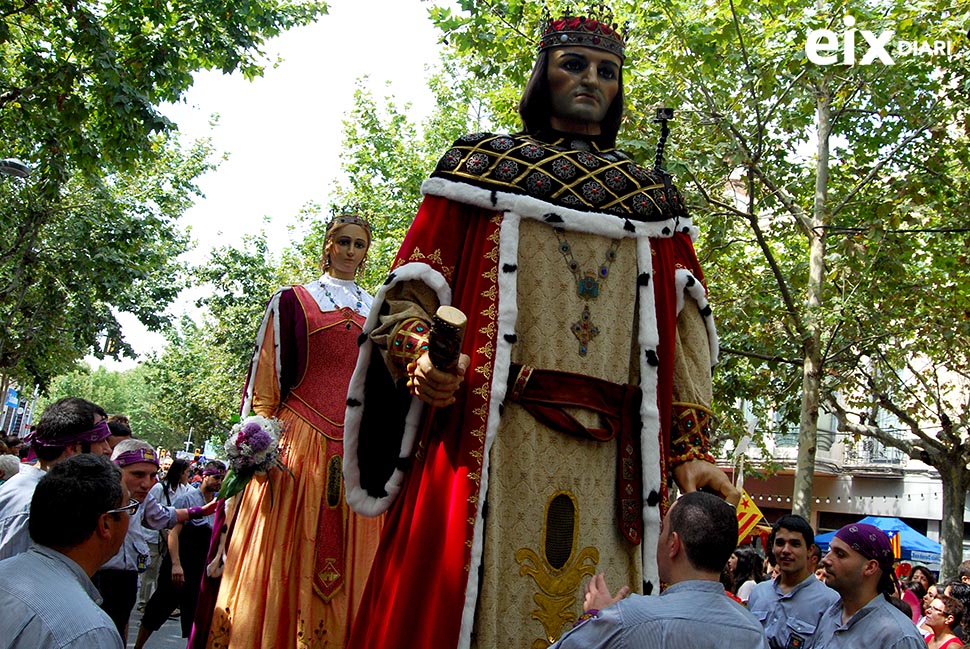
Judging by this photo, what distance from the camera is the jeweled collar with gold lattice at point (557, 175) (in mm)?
3527

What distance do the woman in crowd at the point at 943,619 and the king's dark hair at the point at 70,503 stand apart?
6.09 metres

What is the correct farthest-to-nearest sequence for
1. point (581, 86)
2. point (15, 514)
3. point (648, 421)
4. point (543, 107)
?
point (15, 514) → point (543, 107) → point (581, 86) → point (648, 421)

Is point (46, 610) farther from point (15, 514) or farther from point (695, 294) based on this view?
point (695, 294)

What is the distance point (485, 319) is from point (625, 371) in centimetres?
53

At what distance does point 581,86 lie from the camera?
375 centimetres

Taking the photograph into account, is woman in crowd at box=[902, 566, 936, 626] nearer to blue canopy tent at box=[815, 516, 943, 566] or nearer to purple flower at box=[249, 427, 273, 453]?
purple flower at box=[249, 427, 273, 453]

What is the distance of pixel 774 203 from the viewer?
50.5ft

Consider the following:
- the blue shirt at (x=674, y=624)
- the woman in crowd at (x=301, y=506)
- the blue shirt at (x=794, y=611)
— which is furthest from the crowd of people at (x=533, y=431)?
the blue shirt at (x=794, y=611)

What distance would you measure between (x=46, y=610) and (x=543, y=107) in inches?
93.3

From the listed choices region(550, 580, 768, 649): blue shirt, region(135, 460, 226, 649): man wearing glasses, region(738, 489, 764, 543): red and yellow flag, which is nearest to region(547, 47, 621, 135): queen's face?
region(550, 580, 768, 649): blue shirt

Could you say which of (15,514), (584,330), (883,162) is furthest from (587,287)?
(883,162)

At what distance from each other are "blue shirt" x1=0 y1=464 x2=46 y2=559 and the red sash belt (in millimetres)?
2297

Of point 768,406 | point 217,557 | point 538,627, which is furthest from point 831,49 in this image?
point 538,627

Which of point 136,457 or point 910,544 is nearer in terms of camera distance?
point 136,457
